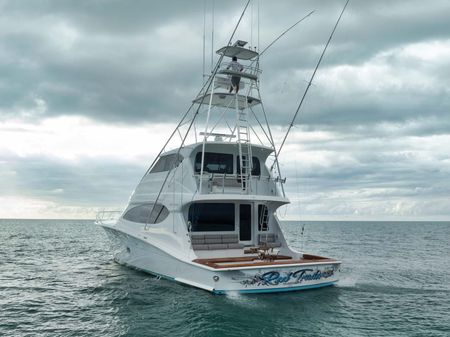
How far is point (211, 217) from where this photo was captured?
14.2 m

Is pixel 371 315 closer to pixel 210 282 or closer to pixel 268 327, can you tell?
Answer: pixel 268 327

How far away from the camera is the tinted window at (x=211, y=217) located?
46.0 feet

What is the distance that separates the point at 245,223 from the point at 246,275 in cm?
372

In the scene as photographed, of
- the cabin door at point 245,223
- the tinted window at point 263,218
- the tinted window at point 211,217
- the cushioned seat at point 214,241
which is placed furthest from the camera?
the tinted window at point 263,218

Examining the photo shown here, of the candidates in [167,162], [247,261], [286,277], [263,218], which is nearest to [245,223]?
[263,218]

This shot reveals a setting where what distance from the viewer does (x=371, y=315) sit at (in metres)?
10.5

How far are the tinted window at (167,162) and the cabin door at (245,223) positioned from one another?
2.69 meters

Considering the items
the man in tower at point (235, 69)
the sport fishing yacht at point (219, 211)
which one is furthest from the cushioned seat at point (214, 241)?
the man in tower at point (235, 69)

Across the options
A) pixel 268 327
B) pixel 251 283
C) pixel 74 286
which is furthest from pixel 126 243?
pixel 268 327

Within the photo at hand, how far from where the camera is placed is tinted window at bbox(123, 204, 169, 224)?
14.6 meters

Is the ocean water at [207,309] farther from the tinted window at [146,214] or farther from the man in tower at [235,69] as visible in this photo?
the man in tower at [235,69]

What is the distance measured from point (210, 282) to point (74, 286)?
5.86m

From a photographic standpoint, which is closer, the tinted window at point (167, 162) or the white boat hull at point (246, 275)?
the white boat hull at point (246, 275)

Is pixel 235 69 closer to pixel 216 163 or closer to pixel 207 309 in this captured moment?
pixel 216 163
